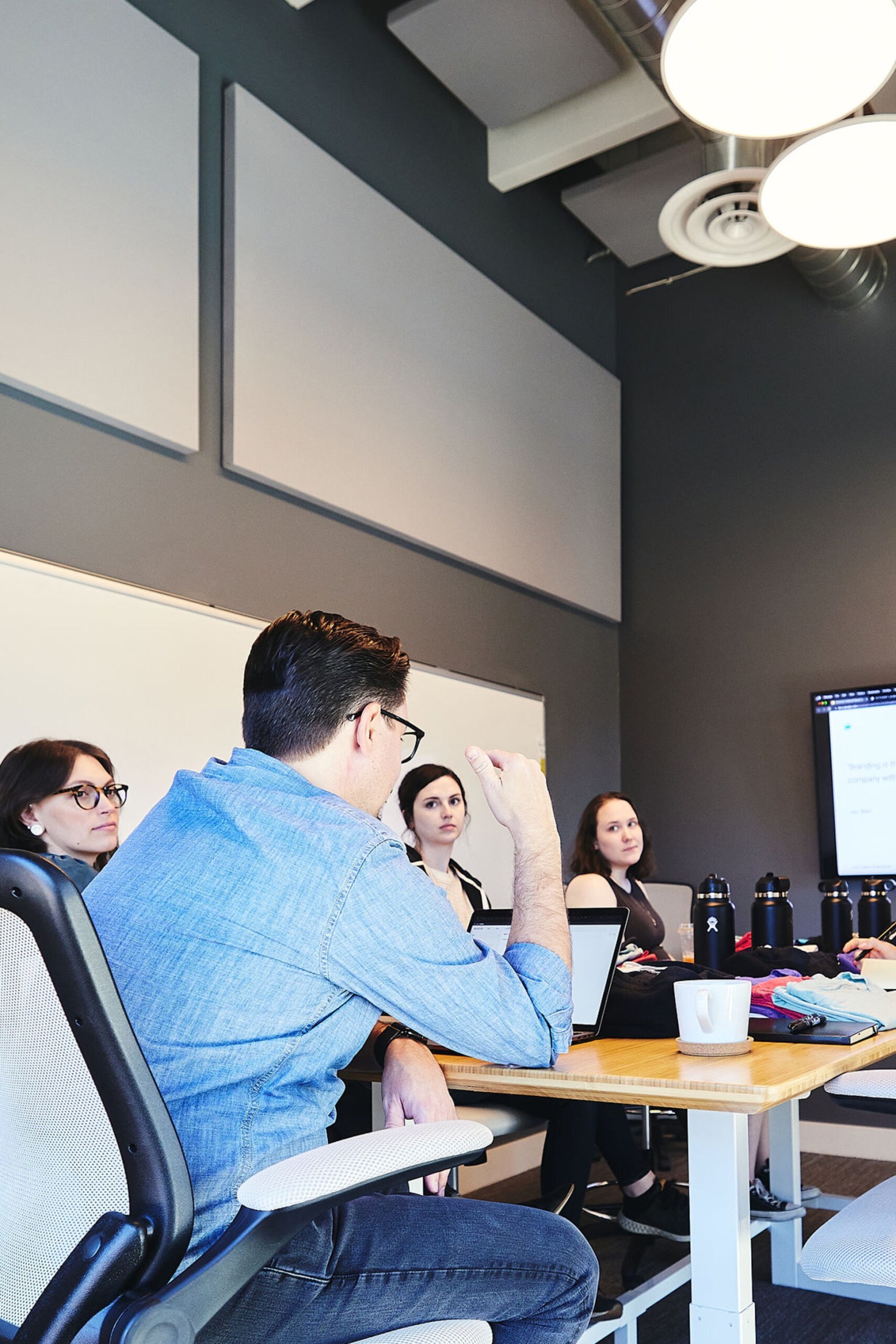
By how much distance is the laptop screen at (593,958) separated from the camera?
69.9 inches

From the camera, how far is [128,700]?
3096mm

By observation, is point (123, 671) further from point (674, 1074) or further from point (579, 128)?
point (579, 128)

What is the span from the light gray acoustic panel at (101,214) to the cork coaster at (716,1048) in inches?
91.7

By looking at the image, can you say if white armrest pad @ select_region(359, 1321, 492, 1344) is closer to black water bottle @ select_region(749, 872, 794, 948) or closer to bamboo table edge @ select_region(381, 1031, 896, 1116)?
bamboo table edge @ select_region(381, 1031, 896, 1116)

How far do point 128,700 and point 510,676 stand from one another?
82.9 inches

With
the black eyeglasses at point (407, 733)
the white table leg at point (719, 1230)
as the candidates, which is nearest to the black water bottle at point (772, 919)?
the white table leg at point (719, 1230)

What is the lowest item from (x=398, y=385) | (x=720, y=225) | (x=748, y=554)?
(x=748, y=554)

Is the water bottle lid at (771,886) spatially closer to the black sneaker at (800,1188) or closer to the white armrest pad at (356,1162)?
the black sneaker at (800,1188)

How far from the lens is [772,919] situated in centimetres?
243

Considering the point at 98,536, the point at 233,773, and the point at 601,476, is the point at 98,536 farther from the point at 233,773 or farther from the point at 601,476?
the point at 601,476

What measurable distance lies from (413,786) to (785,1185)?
64.0 inches

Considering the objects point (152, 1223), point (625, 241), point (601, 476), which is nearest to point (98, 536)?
point (152, 1223)

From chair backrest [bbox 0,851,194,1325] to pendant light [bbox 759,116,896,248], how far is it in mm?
2980

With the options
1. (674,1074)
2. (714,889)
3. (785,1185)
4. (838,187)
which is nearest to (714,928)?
(714,889)
